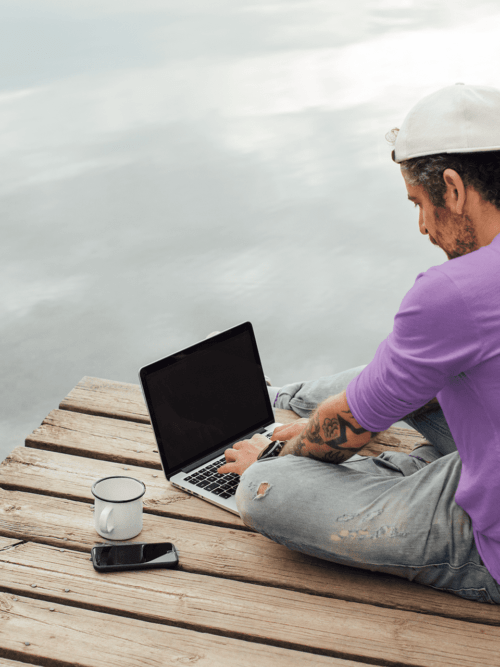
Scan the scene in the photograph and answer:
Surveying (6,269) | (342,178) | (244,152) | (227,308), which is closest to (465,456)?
(227,308)

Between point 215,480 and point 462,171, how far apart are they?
98 cm

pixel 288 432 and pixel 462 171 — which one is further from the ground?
pixel 462 171

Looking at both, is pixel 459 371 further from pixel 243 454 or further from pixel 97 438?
pixel 97 438

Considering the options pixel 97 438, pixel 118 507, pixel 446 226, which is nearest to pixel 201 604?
pixel 118 507

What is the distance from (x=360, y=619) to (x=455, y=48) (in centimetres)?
788

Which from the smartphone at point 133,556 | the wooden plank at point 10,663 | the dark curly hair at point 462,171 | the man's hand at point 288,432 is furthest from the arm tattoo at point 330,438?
the wooden plank at point 10,663

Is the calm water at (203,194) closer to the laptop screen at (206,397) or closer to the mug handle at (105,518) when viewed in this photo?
the laptop screen at (206,397)

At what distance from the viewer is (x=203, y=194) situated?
520 cm

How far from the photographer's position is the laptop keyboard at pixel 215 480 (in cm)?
185

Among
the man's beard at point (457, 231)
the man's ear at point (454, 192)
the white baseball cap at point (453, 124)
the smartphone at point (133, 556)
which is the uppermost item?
the white baseball cap at point (453, 124)

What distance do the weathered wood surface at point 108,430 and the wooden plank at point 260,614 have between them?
0.50 meters

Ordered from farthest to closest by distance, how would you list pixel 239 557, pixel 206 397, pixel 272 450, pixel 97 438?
pixel 97 438 < pixel 206 397 < pixel 272 450 < pixel 239 557

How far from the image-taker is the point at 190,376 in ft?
6.43

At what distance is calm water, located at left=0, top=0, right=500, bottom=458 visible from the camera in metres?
3.78
